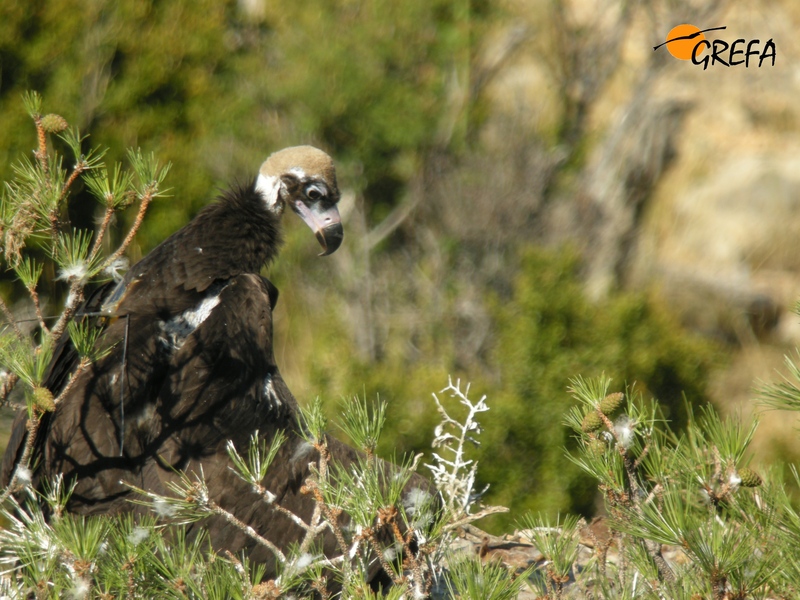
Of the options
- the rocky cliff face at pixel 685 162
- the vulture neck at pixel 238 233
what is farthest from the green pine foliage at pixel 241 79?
the vulture neck at pixel 238 233

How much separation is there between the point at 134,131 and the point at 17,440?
804cm

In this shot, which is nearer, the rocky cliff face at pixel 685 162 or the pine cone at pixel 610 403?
the pine cone at pixel 610 403

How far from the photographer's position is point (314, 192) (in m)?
3.49

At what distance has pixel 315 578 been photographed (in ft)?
5.58

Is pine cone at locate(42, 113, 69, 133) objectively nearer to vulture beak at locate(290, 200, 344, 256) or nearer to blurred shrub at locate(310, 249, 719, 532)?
vulture beak at locate(290, 200, 344, 256)

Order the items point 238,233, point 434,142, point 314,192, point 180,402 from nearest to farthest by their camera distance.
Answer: point 180,402 → point 238,233 → point 314,192 → point 434,142

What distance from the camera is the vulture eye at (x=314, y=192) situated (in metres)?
3.49

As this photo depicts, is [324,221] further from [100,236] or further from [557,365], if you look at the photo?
[557,365]

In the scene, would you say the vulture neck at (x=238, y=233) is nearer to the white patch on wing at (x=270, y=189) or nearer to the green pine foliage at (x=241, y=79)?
the white patch on wing at (x=270, y=189)

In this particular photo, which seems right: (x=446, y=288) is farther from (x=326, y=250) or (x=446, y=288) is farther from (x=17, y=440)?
(x=17, y=440)

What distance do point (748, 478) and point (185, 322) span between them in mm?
1742

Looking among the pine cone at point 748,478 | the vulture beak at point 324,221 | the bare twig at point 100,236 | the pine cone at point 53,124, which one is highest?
the pine cone at point 53,124

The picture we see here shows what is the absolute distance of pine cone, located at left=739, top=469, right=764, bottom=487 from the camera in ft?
5.42

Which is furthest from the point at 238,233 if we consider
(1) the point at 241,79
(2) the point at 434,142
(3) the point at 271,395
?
(1) the point at 241,79
